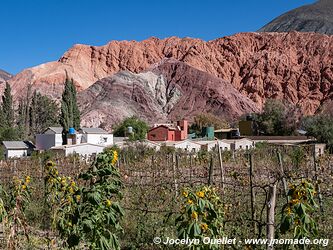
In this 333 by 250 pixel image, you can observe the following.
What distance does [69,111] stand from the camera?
48438 millimetres

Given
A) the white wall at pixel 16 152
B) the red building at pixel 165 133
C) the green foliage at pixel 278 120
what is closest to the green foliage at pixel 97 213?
the white wall at pixel 16 152

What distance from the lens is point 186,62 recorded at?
83.7 metres

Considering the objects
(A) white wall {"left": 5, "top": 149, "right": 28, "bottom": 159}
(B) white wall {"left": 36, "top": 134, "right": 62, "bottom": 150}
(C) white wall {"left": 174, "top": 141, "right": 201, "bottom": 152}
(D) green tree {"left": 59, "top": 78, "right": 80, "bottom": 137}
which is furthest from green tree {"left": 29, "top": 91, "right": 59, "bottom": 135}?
(C) white wall {"left": 174, "top": 141, "right": 201, "bottom": 152}

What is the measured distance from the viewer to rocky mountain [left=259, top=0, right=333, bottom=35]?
117 meters

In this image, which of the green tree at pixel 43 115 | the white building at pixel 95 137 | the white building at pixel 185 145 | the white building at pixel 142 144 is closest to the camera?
the white building at pixel 142 144

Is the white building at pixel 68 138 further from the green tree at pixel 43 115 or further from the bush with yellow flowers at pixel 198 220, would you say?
the bush with yellow flowers at pixel 198 220

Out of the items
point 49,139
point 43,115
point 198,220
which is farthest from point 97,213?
point 43,115

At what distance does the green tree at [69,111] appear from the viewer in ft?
152

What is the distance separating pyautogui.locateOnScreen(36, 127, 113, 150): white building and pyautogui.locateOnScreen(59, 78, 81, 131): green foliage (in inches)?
139

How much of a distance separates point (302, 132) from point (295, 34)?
42.1 meters

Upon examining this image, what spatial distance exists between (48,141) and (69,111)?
8.64 meters

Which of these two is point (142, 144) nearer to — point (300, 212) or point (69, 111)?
point (69, 111)

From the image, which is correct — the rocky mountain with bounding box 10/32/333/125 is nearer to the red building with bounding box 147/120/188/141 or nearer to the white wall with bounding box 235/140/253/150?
the red building with bounding box 147/120/188/141

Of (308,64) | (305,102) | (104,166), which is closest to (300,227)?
(104,166)
